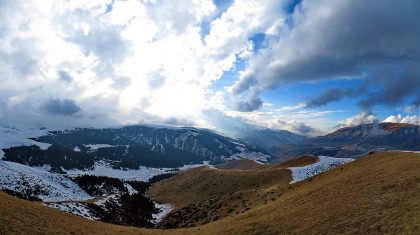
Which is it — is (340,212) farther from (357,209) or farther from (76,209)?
(76,209)

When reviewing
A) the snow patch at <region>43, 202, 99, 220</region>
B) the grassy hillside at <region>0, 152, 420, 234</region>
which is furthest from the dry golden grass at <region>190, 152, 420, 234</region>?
the snow patch at <region>43, 202, 99, 220</region>

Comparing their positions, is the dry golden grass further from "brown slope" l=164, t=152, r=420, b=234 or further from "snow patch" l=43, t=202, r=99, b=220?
"snow patch" l=43, t=202, r=99, b=220

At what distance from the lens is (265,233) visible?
75.7 ft

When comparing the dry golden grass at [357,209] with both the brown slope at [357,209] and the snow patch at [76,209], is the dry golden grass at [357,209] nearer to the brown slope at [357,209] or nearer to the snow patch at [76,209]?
the brown slope at [357,209]

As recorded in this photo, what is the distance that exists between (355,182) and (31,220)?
4535cm

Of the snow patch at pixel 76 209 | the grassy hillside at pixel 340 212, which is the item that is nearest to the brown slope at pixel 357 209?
the grassy hillside at pixel 340 212

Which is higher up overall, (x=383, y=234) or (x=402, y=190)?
(x=402, y=190)

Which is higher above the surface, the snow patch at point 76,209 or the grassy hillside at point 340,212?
the grassy hillside at point 340,212

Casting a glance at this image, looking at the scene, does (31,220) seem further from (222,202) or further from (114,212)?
(222,202)

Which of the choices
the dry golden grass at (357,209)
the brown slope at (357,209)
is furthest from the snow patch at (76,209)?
the dry golden grass at (357,209)

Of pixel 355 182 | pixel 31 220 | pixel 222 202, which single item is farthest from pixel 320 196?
pixel 31 220

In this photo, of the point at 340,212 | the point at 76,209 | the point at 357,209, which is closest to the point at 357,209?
the point at 357,209

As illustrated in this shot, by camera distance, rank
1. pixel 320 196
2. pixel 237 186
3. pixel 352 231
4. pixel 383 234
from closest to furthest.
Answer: pixel 383 234 < pixel 352 231 < pixel 320 196 < pixel 237 186

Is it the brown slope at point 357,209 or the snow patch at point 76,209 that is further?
the snow patch at point 76,209
